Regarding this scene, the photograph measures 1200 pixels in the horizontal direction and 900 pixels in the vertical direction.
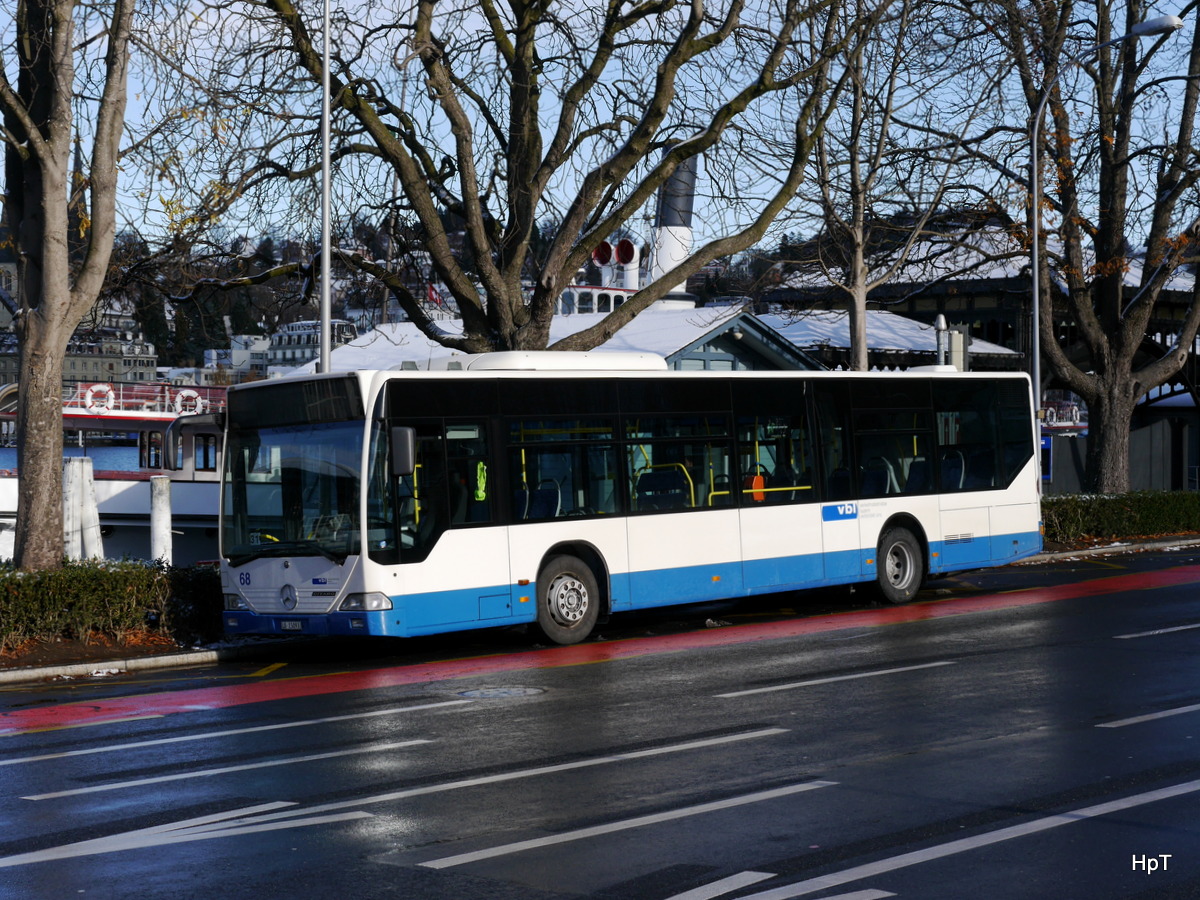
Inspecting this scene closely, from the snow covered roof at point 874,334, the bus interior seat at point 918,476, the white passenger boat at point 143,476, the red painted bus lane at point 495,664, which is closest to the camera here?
the red painted bus lane at point 495,664

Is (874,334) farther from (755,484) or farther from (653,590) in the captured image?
(653,590)

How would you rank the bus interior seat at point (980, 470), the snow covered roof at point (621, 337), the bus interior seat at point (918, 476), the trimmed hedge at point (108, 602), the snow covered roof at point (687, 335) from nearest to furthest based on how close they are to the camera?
the trimmed hedge at point (108, 602)
the bus interior seat at point (918, 476)
the bus interior seat at point (980, 470)
the snow covered roof at point (621, 337)
the snow covered roof at point (687, 335)

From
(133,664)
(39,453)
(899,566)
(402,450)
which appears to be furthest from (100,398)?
(402,450)

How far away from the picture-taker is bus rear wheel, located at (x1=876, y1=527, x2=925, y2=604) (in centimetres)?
1981

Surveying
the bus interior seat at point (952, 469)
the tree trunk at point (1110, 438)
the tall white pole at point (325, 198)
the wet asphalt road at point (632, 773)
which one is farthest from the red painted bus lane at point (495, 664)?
the tree trunk at point (1110, 438)

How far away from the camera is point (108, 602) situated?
16.0 meters

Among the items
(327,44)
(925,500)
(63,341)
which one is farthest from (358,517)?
(925,500)

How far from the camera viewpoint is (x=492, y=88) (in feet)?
72.5

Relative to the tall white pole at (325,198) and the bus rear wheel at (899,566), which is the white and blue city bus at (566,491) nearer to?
the bus rear wheel at (899,566)

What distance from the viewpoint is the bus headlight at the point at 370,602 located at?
14.6 metres

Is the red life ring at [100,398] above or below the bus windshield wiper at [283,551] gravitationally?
above

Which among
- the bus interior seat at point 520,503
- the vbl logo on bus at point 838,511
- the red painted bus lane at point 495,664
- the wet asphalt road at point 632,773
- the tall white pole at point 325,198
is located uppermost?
the tall white pole at point 325,198

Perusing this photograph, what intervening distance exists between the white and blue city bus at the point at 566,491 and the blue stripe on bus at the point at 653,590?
24 millimetres

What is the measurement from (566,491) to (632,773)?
7.69m
